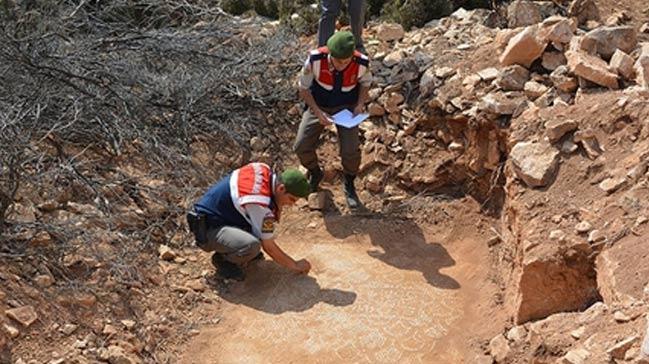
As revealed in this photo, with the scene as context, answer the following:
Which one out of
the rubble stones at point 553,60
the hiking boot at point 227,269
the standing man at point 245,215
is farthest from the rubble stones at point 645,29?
the hiking boot at point 227,269

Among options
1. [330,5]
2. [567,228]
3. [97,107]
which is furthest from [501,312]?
[97,107]

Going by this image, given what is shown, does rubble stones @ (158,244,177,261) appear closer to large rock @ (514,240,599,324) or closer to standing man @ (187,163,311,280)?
standing man @ (187,163,311,280)

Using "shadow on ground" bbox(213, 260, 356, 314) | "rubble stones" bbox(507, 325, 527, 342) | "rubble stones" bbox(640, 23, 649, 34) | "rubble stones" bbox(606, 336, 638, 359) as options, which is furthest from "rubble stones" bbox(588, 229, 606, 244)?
"rubble stones" bbox(640, 23, 649, 34)

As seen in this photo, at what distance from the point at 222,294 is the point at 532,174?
2.08 metres

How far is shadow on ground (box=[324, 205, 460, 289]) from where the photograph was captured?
17.5 feet

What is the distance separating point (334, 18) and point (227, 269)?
2.29m

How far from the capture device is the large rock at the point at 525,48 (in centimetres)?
571

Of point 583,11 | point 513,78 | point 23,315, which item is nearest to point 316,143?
point 513,78

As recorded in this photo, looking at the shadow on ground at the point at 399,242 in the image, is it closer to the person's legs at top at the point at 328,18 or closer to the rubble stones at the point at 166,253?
the rubble stones at the point at 166,253

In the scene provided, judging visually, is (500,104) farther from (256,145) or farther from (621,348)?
(621,348)

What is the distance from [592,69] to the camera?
5.24 meters

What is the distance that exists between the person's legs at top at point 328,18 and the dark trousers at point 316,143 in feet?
2.74

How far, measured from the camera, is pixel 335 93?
5.57m

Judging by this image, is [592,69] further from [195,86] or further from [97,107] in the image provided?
[97,107]
